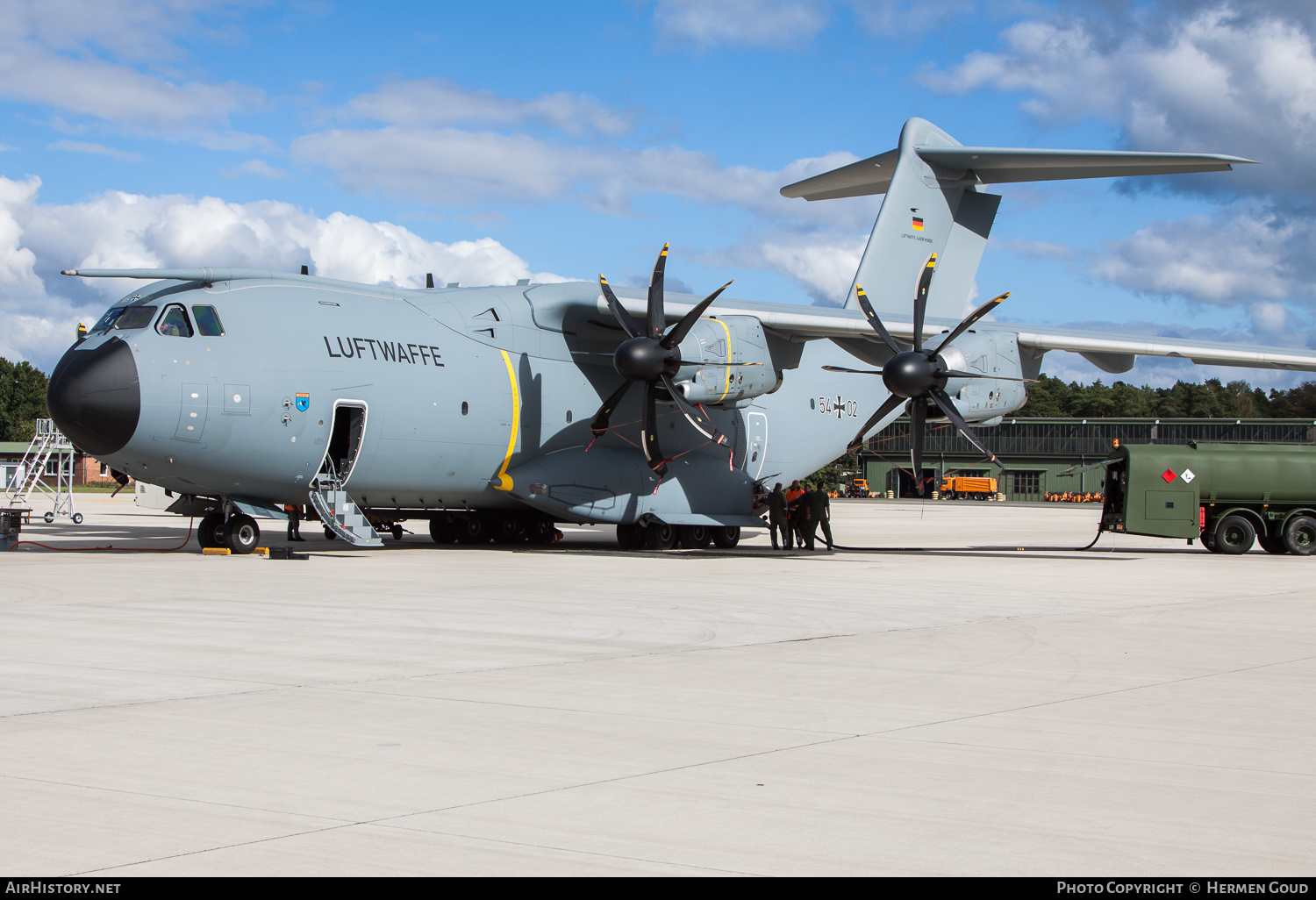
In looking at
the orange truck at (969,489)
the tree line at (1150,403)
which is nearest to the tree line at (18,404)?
the orange truck at (969,489)

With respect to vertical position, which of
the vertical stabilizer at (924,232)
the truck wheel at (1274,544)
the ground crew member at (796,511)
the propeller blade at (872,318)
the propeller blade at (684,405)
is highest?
the vertical stabilizer at (924,232)

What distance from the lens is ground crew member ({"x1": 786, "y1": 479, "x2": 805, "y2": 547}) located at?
23.2 meters

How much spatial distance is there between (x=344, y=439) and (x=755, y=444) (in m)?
8.96

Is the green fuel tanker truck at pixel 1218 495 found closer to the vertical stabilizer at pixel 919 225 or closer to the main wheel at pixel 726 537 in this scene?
the vertical stabilizer at pixel 919 225

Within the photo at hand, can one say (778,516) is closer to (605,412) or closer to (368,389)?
(605,412)

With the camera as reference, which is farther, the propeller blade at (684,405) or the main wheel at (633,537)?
the main wheel at (633,537)

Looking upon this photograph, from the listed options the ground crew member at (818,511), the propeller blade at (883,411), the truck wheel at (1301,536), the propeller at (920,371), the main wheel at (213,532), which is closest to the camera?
the main wheel at (213,532)

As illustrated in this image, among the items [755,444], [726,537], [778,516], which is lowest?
[726,537]

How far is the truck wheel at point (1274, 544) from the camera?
24469 mm

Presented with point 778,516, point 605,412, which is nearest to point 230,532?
point 605,412

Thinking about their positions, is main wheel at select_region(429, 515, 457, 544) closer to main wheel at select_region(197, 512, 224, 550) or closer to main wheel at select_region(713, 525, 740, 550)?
main wheel at select_region(197, 512, 224, 550)

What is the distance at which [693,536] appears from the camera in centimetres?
2431

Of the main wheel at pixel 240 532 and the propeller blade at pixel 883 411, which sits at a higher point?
the propeller blade at pixel 883 411

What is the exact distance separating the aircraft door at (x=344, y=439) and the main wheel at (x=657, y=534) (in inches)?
242
